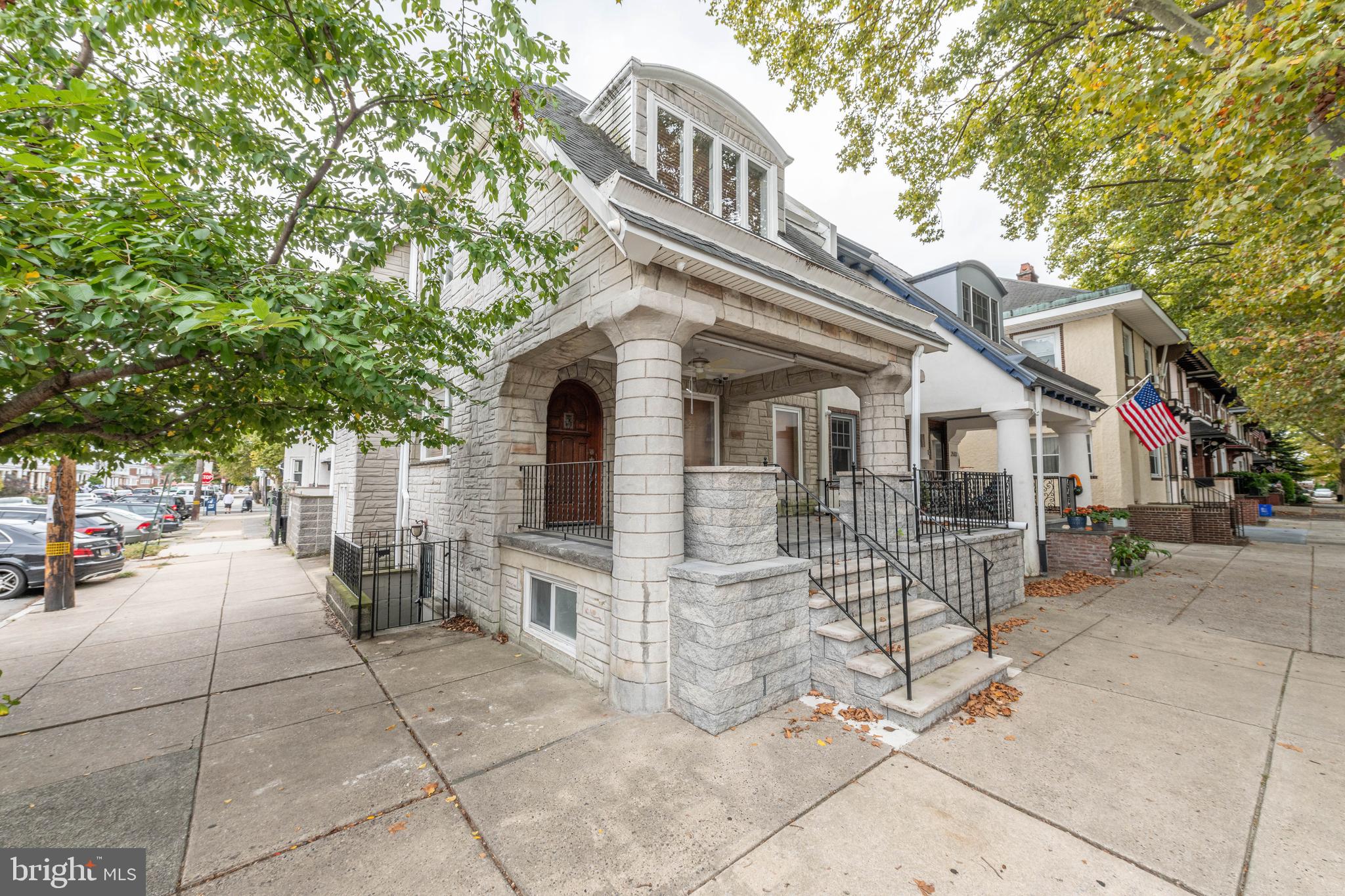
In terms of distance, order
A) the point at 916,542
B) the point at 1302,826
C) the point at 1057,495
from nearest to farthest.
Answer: the point at 1302,826 → the point at 916,542 → the point at 1057,495

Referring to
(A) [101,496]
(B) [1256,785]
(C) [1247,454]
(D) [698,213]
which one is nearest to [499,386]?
(D) [698,213]

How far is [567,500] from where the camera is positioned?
771 centimetres

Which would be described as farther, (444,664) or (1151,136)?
(1151,136)

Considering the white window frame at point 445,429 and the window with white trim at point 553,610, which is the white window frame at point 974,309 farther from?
the white window frame at point 445,429

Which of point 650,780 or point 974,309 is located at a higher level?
point 974,309

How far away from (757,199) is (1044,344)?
39.8ft

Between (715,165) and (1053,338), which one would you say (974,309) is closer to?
(1053,338)

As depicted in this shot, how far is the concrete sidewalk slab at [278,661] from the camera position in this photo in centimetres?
517

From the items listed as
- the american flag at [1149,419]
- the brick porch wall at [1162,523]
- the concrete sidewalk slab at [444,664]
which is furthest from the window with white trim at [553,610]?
the brick porch wall at [1162,523]

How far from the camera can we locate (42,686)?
196 inches

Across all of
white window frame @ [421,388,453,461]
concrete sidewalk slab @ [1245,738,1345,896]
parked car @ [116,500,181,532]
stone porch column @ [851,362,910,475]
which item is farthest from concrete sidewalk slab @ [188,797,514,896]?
parked car @ [116,500,181,532]

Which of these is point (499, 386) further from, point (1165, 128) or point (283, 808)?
point (1165, 128)

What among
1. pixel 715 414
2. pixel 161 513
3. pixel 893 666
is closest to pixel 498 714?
pixel 893 666

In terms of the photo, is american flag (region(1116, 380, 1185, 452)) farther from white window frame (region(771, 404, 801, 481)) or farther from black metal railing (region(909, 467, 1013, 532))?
white window frame (region(771, 404, 801, 481))
